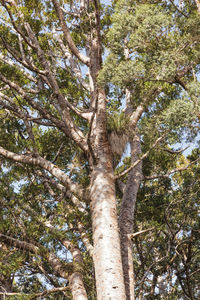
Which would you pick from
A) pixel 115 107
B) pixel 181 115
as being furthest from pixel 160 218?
pixel 181 115

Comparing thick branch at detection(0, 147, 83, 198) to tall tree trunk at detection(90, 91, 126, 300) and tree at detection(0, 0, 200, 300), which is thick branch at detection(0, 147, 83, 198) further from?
tall tree trunk at detection(90, 91, 126, 300)

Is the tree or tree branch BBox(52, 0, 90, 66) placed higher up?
tree branch BBox(52, 0, 90, 66)


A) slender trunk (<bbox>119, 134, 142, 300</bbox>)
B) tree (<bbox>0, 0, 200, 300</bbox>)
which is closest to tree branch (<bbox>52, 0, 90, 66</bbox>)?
tree (<bbox>0, 0, 200, 300</bbox>)

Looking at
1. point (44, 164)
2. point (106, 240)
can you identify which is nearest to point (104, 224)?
point (106, 240)

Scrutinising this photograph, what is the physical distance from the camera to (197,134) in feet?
18.5

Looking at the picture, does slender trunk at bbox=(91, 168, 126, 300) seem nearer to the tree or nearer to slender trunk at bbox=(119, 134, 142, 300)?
the tree

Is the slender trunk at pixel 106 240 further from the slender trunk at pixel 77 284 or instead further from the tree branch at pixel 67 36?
the tree branch at pixel 67 36

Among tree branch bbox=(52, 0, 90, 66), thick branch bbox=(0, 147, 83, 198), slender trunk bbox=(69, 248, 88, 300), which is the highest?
tree branch bbox=(52, 0, 90, 66)

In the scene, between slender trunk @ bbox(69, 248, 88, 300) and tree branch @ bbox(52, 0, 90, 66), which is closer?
slender trunk @ bbox(69, 248, 88, 300)

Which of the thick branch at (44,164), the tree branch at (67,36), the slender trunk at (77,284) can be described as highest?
the tree branch at (67,36)

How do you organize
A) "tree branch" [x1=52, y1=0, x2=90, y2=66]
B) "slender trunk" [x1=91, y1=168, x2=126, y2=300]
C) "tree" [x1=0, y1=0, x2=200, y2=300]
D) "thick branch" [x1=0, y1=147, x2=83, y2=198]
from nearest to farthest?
"slender trunk" [x1=91, y1=168, x2=126, y2=300] < "tree" [x1=0, y1=0, x2=200, y2=300] < "thick branch" [x1=0, y1=147, x2=83, y2=198] < "tree branch" [x1=52, y1=0, x2=90, y2=66]

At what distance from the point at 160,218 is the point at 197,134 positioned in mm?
3876

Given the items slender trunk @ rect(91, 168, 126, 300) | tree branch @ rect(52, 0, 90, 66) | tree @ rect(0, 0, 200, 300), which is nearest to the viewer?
slender trunk @ rect(91, 168, 126, 300)

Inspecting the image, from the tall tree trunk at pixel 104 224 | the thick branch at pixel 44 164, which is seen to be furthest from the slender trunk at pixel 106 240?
the thick branch at pixel 44 164
